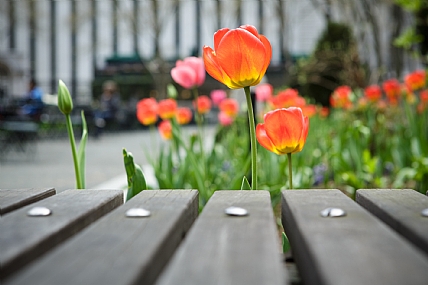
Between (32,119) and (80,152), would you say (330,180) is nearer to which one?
(80,152)

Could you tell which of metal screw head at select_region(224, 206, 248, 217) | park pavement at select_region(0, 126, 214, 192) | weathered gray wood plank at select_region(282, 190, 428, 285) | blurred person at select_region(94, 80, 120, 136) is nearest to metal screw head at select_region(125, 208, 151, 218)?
metal screw head at select_region(224, 206, 248, 217)

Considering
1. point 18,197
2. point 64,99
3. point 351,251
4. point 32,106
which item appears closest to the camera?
point 351,251

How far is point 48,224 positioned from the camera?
803mm

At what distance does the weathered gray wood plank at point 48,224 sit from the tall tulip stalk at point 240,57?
387 mm

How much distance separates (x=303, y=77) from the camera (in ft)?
29.7

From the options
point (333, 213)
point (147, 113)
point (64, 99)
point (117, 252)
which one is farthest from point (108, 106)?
point (117, 252)

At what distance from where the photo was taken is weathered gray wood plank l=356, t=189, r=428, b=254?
76cm

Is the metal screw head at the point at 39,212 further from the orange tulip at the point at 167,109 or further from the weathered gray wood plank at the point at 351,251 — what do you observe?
the orange tulip at the point at 167,109

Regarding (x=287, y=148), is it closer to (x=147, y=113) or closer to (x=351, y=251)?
(x=351, y=251)

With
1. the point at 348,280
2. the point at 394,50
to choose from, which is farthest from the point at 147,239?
the point at 394,50

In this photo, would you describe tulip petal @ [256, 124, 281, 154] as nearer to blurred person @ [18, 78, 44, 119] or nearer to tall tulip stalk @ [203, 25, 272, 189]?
tall tulip stalk @ [203, 25, 272, 189]

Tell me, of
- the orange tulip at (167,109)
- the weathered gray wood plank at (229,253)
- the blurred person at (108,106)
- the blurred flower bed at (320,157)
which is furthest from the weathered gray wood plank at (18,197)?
the blurred person at (108,106)

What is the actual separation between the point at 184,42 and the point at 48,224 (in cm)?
3939

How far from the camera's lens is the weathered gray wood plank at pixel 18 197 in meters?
1.00
